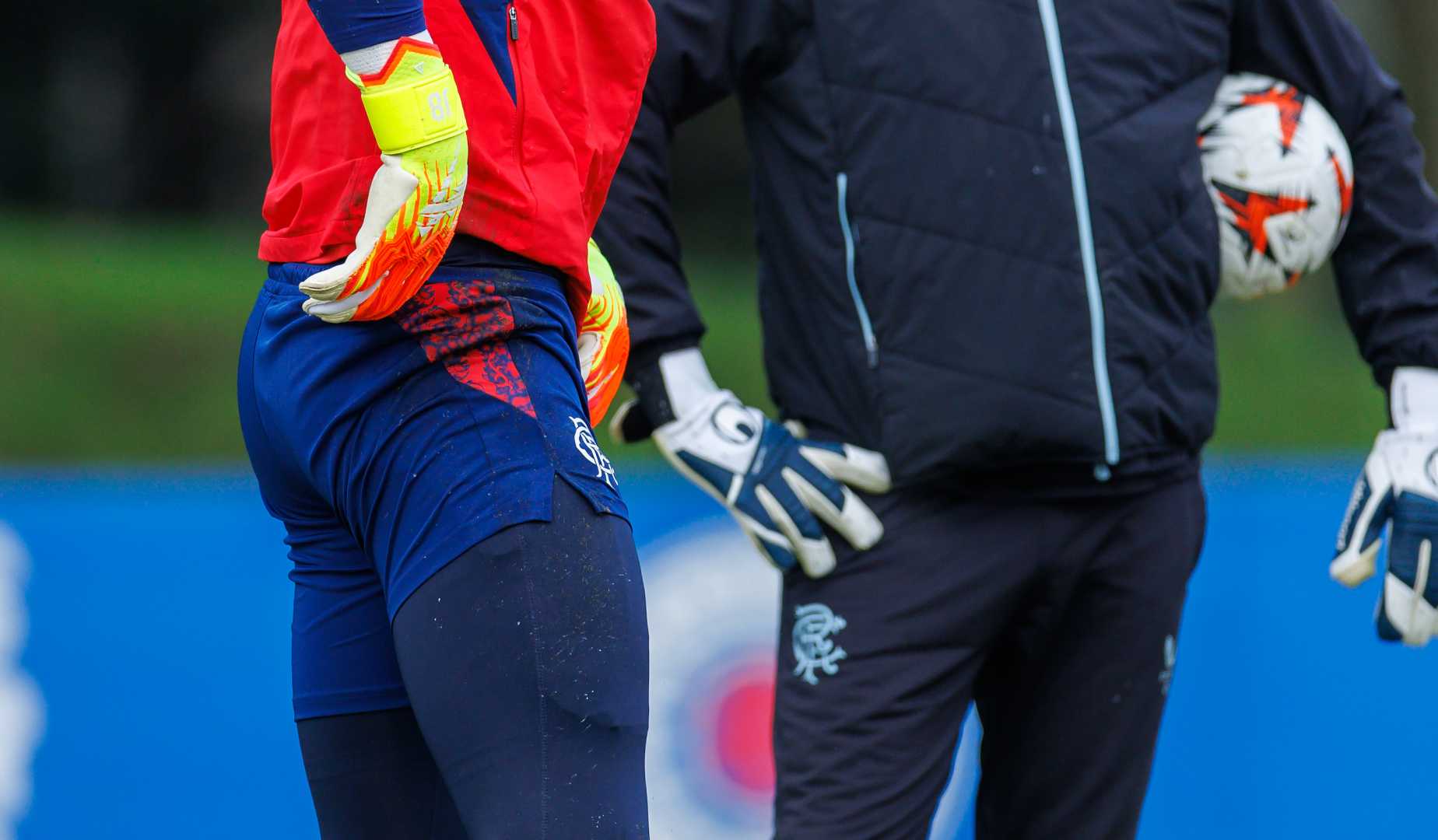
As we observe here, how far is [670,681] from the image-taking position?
3.29 metres

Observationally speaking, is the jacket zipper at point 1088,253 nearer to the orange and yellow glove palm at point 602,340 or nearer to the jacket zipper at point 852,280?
the jacket zipper at point 852,280

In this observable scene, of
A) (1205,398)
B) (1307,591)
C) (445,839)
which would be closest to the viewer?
(445,839)

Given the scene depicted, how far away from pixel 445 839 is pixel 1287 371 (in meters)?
4.48

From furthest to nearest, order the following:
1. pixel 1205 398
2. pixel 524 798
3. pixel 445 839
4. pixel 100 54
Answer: pixel 100 54
pixel 1205 398
pixel 445 839
pixel 524 798

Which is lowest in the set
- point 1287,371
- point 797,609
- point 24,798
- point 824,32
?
point 1287,371

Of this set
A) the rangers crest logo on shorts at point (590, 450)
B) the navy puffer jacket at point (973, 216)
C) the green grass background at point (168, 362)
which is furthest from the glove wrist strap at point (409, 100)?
the green grass background at point (168, 362)

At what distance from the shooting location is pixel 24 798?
10.5 ft

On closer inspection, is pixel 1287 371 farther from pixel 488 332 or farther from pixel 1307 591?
pixel 488 332

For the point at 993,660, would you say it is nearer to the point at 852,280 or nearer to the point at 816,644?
the point at 816,644

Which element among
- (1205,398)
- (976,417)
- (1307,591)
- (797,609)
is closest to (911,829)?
(797,609)

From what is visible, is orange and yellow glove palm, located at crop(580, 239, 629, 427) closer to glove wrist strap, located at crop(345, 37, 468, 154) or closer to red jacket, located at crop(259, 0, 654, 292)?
red jacket, located at crop(259, 0, 654, 292)

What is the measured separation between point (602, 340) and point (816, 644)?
0.68 metres

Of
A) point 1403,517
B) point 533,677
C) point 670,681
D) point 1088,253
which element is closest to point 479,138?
point 533,677

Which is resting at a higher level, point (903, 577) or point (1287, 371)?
point (903, 577)
